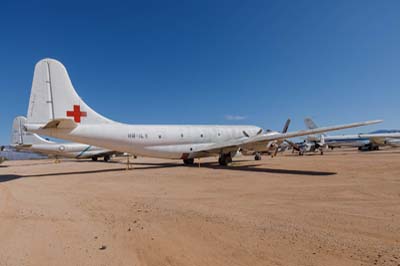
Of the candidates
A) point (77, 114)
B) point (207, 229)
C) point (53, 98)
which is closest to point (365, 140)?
point (77, 114)

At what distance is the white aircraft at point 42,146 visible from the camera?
93.5 ft

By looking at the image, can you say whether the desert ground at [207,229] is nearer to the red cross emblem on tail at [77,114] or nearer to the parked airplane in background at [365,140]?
the red cross emblem on tail at [77,114]

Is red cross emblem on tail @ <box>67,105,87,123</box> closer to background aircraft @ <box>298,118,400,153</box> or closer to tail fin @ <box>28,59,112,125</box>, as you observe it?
tail fin @ <box>28,59,112,125</box>

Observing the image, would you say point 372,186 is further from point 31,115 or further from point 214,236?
point 31,115

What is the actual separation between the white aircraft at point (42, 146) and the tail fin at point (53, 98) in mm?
16233

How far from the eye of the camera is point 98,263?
340 centimetres

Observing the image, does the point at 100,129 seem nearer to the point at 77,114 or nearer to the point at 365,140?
the point at 77,114

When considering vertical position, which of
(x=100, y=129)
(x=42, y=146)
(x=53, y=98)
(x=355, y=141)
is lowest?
(x=355, y=141)

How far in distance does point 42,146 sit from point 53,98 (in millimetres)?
20827

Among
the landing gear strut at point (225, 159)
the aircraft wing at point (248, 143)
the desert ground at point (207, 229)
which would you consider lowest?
the desert ground at point (207, 229)

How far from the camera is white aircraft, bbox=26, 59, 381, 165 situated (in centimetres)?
1377

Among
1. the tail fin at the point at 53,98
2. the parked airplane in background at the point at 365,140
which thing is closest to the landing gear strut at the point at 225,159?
the tail fin at the point at 53,98

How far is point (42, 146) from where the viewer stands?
31344 millimetres

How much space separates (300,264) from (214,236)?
1550 millimetres
